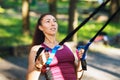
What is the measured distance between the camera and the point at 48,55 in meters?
3.89

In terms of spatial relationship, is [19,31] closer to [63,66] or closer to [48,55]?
[63,66]

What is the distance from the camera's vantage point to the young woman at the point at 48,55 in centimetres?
401

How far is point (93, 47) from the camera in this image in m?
17.2

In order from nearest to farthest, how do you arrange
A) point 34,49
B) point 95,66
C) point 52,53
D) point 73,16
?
point 52,53
point 34,49
point 95,66
point 73,16

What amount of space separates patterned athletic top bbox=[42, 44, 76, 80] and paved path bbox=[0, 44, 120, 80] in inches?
288

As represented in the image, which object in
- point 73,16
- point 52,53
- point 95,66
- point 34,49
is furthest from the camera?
point 73,16

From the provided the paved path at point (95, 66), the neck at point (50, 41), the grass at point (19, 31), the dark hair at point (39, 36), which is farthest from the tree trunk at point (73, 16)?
the neck at point (50, 41)

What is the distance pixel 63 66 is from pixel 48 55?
1.02 feet

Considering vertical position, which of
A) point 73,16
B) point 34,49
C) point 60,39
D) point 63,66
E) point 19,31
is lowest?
point 19,31

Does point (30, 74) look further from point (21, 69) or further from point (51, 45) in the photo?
point (21, 69)

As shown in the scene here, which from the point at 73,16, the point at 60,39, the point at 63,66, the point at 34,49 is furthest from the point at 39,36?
the point at 60,39

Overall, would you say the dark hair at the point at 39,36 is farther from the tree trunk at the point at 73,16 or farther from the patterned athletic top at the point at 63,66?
the tree trunk at the point at 73,16

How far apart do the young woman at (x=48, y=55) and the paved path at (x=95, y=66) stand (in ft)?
23.5

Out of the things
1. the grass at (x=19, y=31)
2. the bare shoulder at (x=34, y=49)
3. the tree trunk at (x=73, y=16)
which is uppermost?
the bare shoulder at (x=34, y=49)
